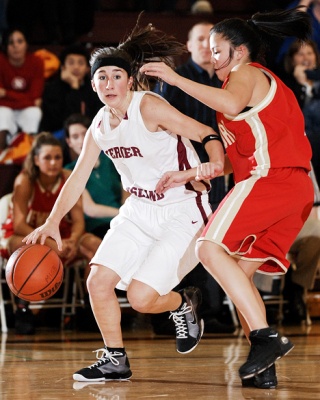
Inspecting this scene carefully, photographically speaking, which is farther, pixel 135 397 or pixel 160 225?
pixel 160 225

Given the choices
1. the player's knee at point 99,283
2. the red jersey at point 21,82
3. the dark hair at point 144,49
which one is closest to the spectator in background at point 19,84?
the red jersey at point 21,82

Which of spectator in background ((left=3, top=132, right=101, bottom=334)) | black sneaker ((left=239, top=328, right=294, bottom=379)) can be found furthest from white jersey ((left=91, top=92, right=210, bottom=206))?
spectator in background ((left=3, top=132, right=101, bottom=334))

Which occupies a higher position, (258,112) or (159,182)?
(258,112)

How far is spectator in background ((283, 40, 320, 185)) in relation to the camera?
8.12 meters

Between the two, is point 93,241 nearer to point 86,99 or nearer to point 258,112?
point 86,99

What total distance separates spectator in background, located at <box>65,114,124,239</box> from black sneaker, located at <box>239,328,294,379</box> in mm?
3621

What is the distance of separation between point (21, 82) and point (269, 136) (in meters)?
5.15

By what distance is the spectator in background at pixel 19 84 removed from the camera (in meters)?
8.69

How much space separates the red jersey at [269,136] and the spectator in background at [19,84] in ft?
16.0

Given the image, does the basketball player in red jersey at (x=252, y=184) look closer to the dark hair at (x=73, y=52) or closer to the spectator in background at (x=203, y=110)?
the spectator in background at (x=203, y=110)

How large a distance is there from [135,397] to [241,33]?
175cm

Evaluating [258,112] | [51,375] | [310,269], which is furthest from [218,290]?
[258,112]

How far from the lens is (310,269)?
7176 millimetres

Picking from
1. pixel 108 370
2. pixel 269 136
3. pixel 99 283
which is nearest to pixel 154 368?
pixel 108 370
